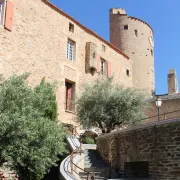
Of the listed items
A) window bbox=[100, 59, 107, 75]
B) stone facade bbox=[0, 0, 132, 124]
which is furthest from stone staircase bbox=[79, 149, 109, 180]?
window bbox=[100, 59, 107, 75]

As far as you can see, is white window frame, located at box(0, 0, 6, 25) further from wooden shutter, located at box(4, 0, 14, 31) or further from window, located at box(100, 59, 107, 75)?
window, located at box(100, 59, 107, 75)

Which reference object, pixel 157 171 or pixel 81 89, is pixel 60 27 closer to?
pixel 81 89

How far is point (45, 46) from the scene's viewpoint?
890 inches

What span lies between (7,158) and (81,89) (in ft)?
47.4

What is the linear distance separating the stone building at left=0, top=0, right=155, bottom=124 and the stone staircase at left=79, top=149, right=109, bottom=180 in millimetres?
4242

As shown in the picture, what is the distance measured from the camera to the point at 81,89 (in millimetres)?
24719

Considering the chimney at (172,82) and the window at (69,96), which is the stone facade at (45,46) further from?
the chimney at (172,82)

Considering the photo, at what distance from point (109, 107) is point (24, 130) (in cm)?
971

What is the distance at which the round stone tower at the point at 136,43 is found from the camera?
33.9 m

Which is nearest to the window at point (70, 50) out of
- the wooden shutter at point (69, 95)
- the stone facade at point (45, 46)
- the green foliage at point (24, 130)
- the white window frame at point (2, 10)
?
the stone facade at point (45, 46)

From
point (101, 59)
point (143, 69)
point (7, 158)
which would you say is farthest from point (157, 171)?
point (143, 69)

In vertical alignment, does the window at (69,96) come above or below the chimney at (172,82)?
below

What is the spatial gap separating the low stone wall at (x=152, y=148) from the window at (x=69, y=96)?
8792 mm

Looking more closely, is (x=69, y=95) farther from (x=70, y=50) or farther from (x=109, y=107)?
(x=109, y=107)
